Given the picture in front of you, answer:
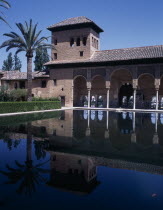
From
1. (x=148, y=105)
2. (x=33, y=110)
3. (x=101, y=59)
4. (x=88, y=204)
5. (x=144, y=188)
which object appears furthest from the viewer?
(x=148, y=105)

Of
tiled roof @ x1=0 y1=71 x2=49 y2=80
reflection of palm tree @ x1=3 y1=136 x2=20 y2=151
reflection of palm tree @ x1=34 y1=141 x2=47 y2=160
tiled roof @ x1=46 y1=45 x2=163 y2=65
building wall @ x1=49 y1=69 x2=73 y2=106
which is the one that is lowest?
reflection of palm tree @ x1=34 y1=141 x2=47 y2=160

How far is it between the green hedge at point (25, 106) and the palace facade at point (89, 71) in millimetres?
5641

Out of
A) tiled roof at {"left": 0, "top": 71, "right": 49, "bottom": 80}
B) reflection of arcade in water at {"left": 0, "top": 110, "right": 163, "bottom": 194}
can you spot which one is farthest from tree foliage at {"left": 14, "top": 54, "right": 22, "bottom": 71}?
reflection of arcade in water at {"left": 0, "top": 110, "right": 163, "bottom": 194}

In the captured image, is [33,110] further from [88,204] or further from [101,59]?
[88,204]

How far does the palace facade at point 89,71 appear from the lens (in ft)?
93.9

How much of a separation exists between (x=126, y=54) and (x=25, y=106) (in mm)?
15006

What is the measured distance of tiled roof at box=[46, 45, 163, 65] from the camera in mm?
26837

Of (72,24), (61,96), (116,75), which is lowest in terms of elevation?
(61,96)

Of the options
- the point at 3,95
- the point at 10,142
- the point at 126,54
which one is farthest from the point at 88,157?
the point at 126,54

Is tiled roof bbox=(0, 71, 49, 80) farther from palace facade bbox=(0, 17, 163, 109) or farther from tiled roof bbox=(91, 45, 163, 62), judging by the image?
tiled roof bbox=(91, 45, 163, 62)

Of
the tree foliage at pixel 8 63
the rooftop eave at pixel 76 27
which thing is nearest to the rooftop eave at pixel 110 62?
the rooftop eave at pixel 76 27

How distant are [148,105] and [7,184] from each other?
29.8 m

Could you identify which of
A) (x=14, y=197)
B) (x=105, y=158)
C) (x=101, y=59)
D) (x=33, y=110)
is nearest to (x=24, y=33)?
(x=33, y=110)

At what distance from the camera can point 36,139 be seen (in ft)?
26.0
